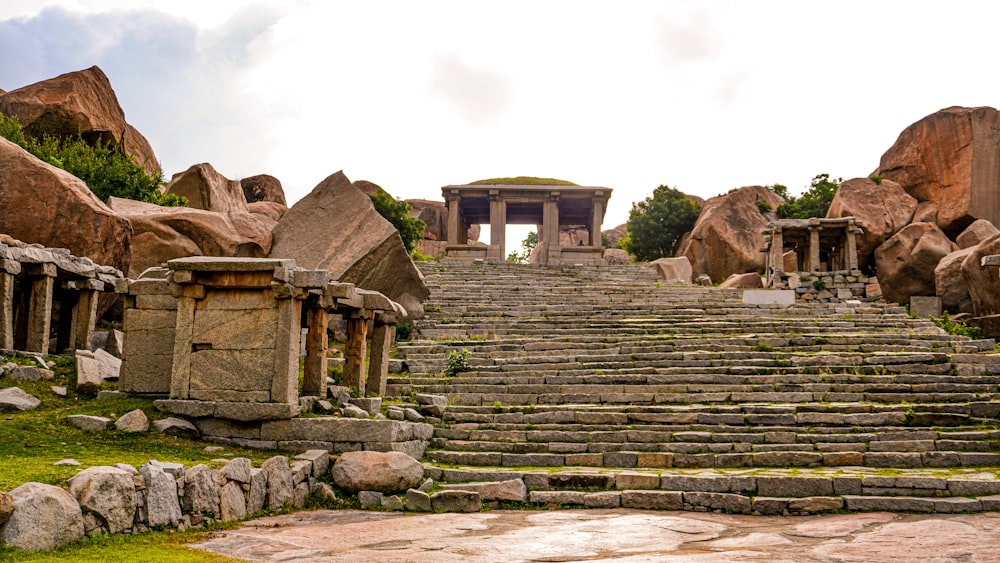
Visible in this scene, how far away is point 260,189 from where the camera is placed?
32.9 metres

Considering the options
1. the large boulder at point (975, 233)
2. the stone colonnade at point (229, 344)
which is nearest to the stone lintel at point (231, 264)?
the stone colonnade at point (229, 344)

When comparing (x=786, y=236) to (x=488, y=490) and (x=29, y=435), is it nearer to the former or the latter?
(x=488, y=490)

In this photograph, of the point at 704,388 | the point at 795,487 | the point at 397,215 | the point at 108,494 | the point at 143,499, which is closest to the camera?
the point at 108,494

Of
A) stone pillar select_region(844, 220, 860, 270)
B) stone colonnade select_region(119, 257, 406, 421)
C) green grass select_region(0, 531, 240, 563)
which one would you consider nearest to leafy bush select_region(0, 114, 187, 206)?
stone colonnade select_region(119, 257, 406, 421)

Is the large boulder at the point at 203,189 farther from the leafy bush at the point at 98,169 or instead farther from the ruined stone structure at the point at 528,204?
the ruined stone structure at the point at 528,204

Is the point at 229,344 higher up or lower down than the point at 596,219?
lower down

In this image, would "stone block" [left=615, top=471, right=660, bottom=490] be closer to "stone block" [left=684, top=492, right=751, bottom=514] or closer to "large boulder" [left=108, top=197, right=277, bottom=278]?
"stone block" [left=684, top=492, right=751, bottom=514]

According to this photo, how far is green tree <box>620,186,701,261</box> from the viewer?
38.6 meters

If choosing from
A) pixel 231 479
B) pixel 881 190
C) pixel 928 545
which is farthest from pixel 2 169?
pixel 881 190

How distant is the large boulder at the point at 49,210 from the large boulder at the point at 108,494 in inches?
410

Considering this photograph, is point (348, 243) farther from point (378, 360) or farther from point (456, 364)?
point (378, 360)

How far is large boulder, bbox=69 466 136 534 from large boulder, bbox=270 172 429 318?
10.2m

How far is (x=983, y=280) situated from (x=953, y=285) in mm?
2810

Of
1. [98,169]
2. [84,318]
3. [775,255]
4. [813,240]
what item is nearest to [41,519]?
[84,318]
